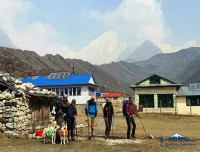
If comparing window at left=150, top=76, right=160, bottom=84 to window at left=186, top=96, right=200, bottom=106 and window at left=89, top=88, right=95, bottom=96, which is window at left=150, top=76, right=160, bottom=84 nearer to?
window at left=186, top=96, right=200, bottom=106

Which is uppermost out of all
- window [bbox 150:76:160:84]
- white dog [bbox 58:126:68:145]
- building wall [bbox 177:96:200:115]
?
window [bbox 150:76:160:84]

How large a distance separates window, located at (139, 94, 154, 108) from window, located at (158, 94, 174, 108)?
116 centimetres

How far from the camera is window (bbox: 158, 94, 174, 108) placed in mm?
43875

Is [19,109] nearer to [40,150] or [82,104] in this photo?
[40,150]

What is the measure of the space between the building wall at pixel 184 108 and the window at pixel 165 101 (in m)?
0.98

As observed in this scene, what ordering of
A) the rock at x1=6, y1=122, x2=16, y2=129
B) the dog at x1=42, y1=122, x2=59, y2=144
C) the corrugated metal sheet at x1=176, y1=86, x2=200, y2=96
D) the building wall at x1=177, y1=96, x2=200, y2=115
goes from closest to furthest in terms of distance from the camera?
the dog at x1=42, y1=122, x2=59, y2=144 < the rock at x1=6, y1=122, x2=16, y2=129 < the corrugated metal sheet at x1=176, y1=86, x2=200, y2=96 < the building wall at x1=177, y1=96, x2=200, y2=115

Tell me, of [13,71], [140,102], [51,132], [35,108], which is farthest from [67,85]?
[13,71]

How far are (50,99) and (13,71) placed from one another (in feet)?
336

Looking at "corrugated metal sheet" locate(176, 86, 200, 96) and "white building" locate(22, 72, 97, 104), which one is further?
"white building" locate(22, 72, 97, 104)

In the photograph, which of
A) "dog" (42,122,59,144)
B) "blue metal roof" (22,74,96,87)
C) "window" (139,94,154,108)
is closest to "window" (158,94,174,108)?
"window" (139,94,154,108)

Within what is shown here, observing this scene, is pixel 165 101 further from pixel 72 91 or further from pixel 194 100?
pixel 72 91

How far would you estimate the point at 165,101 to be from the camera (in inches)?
1740

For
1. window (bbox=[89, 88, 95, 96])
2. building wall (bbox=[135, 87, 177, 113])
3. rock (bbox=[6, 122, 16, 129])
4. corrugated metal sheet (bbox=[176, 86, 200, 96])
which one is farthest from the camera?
window (bbox=[89, 88, 95, 96])

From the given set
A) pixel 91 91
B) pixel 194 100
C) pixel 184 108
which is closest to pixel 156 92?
pixel 184 108
